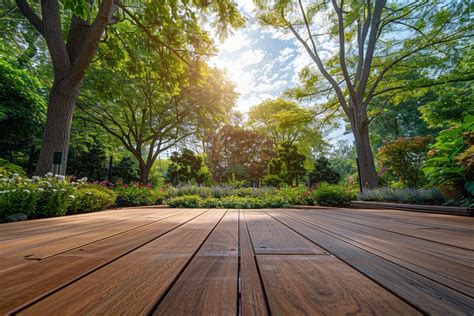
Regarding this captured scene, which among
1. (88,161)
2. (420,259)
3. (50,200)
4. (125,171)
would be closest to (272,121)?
(125,171)

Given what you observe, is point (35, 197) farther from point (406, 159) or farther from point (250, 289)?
point (406, 159)

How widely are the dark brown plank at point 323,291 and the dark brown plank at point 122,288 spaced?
287mm

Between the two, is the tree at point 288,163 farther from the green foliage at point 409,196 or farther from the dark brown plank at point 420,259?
the dark brown plank at point 420,259

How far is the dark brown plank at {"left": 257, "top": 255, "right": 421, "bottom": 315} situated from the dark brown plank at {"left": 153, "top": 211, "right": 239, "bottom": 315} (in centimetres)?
10

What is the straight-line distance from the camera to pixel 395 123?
16.2 m

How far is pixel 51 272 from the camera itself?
647 millimetres

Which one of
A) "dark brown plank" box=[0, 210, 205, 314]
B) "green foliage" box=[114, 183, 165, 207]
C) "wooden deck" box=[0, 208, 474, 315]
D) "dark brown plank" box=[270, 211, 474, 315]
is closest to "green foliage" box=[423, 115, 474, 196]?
"wooden deck" box=[0, 208, 474, 315]

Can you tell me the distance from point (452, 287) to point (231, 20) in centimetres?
500

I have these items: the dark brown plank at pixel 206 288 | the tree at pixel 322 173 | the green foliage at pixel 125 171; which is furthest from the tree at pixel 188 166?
the dark brown plank at pixel 206 288

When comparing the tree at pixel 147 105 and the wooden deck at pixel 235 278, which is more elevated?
the tree at pixel 147 105

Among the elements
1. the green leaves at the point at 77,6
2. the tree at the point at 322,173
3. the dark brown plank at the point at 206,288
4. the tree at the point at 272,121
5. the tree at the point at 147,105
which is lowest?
the dark brown plank at the point at 206,288

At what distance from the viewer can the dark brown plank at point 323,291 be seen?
45 cm

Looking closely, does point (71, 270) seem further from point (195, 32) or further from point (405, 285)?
point (195, 32)

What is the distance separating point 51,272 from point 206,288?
0.51 meters
